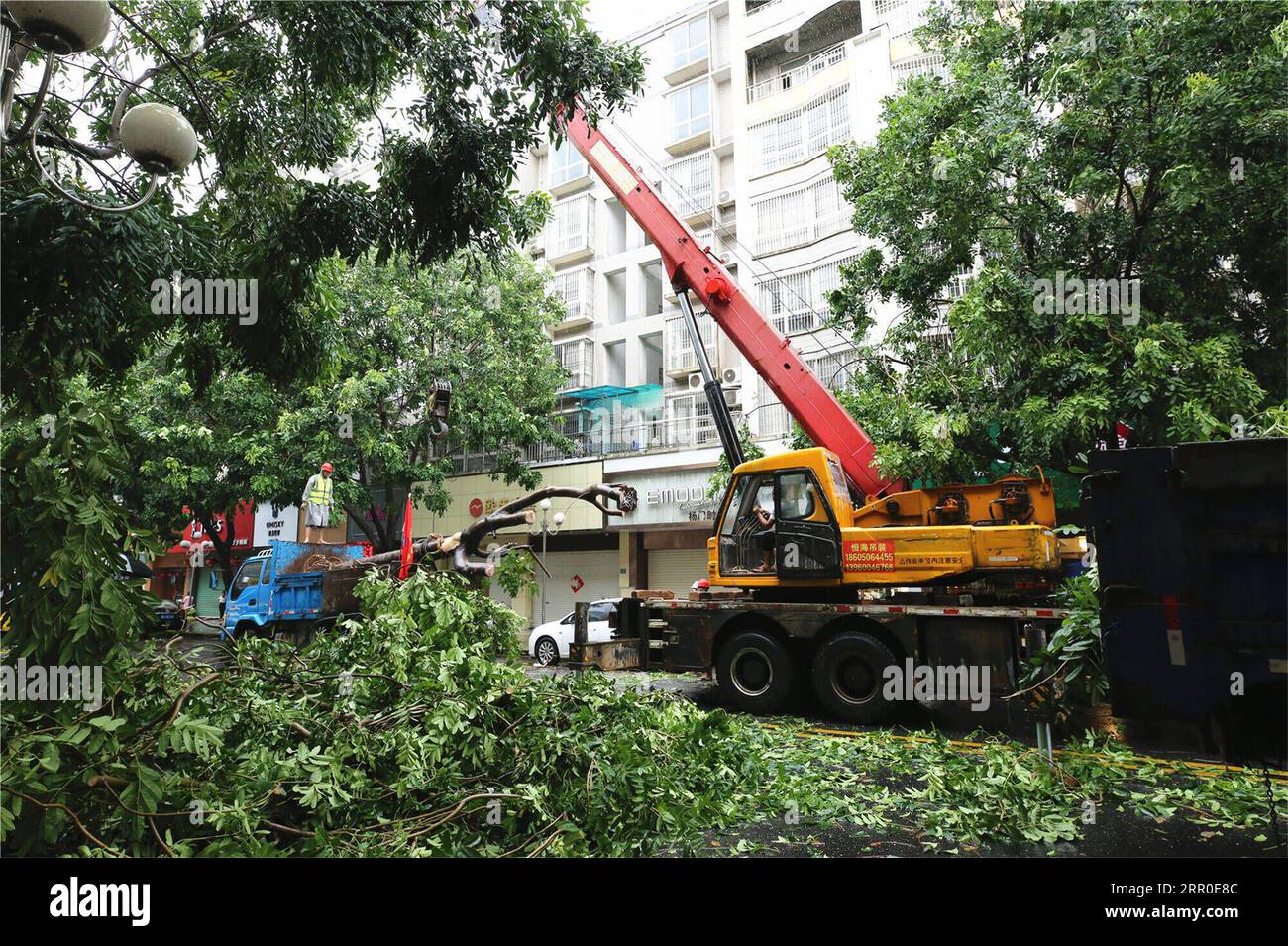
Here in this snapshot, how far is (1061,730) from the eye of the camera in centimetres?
733

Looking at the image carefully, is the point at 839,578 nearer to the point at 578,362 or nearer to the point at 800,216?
Result: the point at 800,216

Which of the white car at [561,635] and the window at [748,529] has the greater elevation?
the window at [748,529]

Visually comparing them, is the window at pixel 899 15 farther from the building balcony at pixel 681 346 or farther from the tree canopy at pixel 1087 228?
the building balcony at pixel 681 346

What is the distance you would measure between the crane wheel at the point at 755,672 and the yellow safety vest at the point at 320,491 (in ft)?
24.0

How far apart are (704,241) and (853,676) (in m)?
16.6

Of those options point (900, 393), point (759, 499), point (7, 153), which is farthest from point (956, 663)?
point (7, 153)

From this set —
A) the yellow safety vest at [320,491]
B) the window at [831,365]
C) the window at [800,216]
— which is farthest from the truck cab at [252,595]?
the window at [800,216]

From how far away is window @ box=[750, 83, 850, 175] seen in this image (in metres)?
19.0

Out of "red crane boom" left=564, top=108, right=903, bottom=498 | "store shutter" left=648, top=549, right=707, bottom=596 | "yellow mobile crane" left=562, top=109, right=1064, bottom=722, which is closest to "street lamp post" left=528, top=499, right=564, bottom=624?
"store shutter" left=648, top=549, right=707, bottom=596

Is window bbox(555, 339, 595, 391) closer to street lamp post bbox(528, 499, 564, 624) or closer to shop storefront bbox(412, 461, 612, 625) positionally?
shop storefront bbox(412, 461, 612, 625)

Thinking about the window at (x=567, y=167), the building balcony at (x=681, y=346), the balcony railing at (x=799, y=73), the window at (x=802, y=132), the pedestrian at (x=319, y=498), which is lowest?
the pedestrian at (x=319, y=498)

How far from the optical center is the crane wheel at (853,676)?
825cm

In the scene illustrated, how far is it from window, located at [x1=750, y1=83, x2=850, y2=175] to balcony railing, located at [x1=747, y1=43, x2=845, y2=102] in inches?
32.8

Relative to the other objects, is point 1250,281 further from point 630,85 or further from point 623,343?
point 623,343
